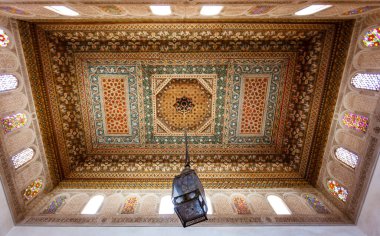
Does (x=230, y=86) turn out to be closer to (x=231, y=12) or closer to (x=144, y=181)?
(x=231, y=12)

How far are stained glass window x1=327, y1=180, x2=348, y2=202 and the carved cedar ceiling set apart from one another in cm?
46

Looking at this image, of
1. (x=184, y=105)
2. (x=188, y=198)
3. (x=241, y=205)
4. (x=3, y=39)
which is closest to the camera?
(x=188, y=198)

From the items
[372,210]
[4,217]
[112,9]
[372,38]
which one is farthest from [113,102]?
[372,210]

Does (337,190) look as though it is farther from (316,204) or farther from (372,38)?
(372,38)

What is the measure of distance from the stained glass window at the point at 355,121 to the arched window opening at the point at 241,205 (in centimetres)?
275

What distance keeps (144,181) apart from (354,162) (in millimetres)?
4636

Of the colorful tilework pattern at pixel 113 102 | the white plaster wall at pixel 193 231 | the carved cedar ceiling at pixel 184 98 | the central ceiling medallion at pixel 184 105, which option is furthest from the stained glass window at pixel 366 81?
the colorful tilework pattern at pixel 113 102

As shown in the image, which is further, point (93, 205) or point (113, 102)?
point (113, 102)

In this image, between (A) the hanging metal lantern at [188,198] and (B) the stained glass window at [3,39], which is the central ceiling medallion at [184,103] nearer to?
(A) the hanging metal lantern at [188,198]

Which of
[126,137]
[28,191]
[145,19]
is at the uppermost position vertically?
[145,19]

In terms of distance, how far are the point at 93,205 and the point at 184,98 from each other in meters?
3.29

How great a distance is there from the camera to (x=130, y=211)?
14.9 feet

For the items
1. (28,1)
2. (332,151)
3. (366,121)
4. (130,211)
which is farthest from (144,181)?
(366,121)

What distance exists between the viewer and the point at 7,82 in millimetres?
3992
